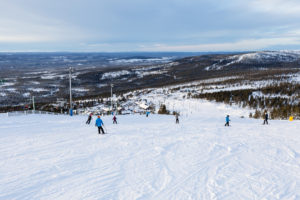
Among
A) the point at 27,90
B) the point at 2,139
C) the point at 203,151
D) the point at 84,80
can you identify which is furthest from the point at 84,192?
→ the point at 84,80

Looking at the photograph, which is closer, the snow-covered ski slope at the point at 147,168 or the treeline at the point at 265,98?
the snow-covered ski slope at the point at 147,168

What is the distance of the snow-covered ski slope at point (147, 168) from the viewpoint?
20.2ft

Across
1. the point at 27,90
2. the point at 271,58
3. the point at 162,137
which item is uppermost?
the point at 271,58

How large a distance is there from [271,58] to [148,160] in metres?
206

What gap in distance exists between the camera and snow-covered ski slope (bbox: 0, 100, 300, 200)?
20.2ft

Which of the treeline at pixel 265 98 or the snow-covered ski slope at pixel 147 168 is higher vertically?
the snow-covered ski slope at pixel 147 168

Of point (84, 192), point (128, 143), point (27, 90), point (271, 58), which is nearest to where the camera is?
point (84, 192)

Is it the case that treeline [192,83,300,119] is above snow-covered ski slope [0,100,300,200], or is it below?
below

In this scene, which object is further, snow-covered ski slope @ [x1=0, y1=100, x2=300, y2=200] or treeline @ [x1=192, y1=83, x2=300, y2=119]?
treeline @ [x1=192, y1=83, x2=300, y2=119]

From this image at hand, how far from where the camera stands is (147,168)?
25.8 ft

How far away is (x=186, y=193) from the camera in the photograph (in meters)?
6.11

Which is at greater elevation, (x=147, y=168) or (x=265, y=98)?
(x=147, y=168)

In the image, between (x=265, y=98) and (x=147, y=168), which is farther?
(x=265, y=98)

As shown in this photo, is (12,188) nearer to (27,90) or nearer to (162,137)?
(162,137)
